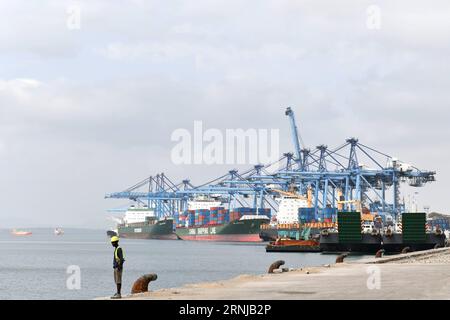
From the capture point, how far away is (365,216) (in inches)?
5502

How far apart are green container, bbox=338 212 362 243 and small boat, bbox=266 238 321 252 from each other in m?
9.69

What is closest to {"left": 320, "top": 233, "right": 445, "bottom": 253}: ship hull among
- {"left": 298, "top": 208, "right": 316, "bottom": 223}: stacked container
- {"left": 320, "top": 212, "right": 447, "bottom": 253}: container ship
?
{"left": 320, "top": 212, "right": 447, "bottom": 253}: container ship

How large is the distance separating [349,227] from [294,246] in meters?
14.4

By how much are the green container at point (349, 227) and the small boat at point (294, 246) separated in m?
9.69

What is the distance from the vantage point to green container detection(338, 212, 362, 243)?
96.1 meters

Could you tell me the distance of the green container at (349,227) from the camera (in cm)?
9612

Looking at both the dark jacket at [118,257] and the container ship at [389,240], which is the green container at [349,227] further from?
the dark jacket at [118,257]

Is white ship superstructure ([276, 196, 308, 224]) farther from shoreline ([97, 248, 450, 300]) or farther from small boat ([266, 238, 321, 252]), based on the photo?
shoreline ([97, 248, 450, 300])

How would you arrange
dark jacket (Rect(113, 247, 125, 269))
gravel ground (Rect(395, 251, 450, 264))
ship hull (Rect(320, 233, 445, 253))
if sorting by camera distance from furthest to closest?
ship hull (Rect(320, 233, 445, 253)) < gravel ground (Rect(395, 251, 450, 264)) < dark jacket (Rect(113, 247, 125, 269))

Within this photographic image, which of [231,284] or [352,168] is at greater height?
[352,168]
